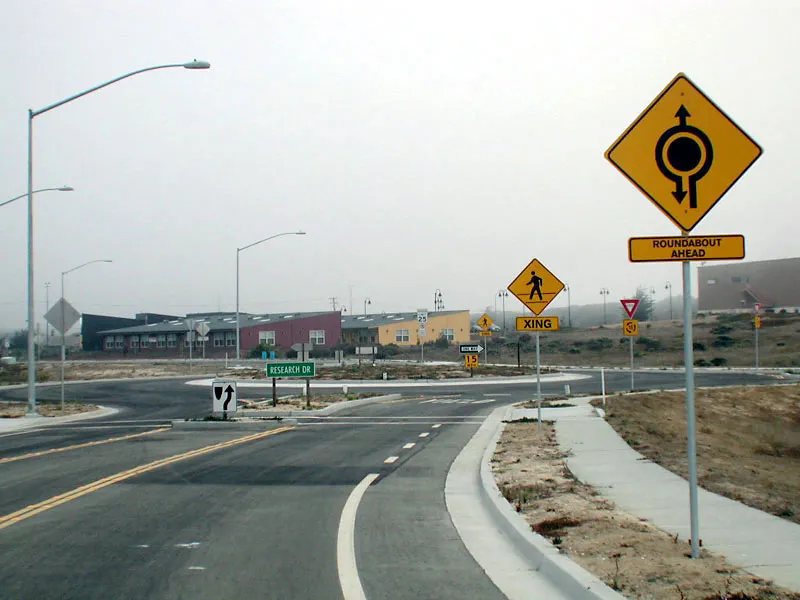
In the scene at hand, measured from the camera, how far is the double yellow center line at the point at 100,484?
9.75 m

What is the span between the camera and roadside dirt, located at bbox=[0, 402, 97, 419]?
91.2 feet

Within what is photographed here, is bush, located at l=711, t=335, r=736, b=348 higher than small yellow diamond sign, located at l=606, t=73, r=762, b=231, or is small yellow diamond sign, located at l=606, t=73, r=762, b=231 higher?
small yellow diamond sign, located at l=606, t=73, r=762, b=231

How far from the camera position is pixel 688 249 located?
692 cm

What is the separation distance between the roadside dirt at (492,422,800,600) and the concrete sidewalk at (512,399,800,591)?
22 cm

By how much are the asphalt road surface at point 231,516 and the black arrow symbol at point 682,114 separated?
4355 mm

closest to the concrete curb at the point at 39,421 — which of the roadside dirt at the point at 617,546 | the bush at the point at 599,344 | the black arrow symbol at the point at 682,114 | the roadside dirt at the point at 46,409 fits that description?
the roadside dirt at the point at 46,409

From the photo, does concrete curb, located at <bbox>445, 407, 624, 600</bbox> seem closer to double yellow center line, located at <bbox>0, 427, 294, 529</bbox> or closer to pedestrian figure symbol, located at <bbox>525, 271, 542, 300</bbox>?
double yellow center line, located at <bbox>0, 427, 294, 529</bbox>

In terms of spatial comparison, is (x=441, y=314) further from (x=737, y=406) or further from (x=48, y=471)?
(x=48, y=471)

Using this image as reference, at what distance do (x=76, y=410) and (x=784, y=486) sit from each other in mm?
25177

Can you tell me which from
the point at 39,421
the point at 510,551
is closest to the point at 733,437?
the point at 510,551

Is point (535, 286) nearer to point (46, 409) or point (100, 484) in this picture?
point (100, 484)

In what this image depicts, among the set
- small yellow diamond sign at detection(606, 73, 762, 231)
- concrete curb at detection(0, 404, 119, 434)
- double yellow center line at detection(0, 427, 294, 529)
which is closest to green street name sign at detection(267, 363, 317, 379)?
double yellow center line at detection(0, 427, 294, 529)

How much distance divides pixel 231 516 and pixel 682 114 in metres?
6.75

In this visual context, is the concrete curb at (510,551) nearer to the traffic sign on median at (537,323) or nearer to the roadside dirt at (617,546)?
the roadside dirt at (617,546)
